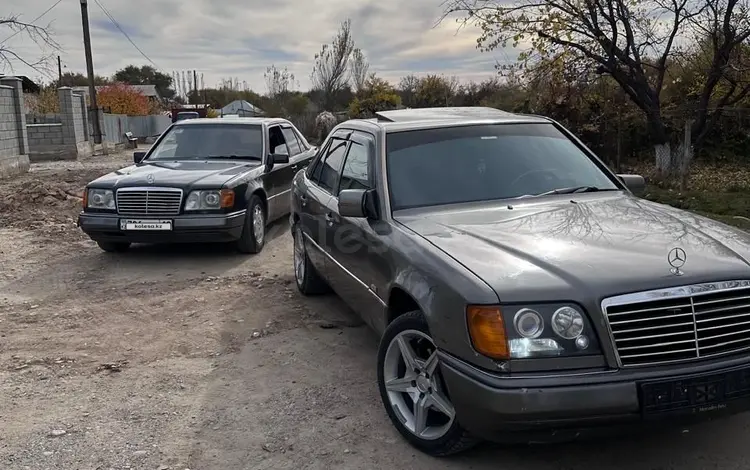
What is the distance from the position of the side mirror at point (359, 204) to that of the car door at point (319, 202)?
105 cm

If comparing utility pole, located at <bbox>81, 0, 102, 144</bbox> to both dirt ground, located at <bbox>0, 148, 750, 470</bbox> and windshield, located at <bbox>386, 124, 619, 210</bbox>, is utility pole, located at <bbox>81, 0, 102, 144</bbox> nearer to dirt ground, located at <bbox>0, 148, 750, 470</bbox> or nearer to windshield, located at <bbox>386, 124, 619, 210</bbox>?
dirt ground, located at <bbox>0, 148, 750, 470</bbox>

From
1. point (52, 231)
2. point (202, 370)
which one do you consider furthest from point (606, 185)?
point (52, 231)

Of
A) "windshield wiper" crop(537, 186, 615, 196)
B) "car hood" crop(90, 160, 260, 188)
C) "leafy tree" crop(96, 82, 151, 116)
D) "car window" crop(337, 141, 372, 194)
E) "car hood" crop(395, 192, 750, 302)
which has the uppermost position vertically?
"leafy tree" crop(96, 82, 151, 116)

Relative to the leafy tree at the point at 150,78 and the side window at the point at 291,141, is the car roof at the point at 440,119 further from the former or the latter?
the leafy tree at the point at 150,78

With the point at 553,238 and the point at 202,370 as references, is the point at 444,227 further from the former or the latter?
the point at 202,370

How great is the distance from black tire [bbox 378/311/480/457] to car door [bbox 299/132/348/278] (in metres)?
1.75

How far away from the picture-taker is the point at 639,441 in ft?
11.2

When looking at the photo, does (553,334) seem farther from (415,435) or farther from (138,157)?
(138,157)

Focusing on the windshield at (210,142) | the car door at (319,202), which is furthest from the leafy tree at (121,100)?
the car door at (319,202)

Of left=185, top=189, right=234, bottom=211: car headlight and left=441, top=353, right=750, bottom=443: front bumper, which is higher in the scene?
left=185, top=189, right=234, bottom=211: car headlight

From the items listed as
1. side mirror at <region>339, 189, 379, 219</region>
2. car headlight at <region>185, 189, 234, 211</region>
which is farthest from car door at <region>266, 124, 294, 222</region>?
side mirror at <region>339, 189, 379, 219</region>

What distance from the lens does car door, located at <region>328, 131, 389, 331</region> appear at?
400 centimetres

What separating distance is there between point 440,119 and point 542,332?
2.37 metres

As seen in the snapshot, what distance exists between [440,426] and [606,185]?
2.03 meters
